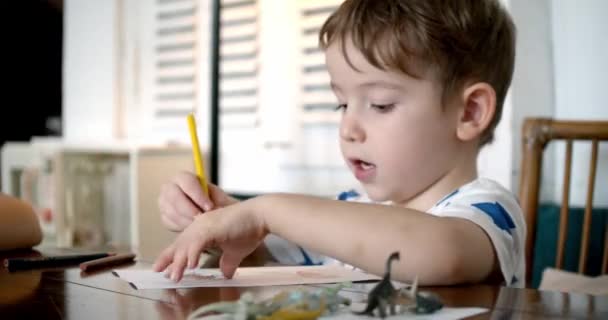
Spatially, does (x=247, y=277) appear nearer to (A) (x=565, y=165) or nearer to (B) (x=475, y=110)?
(B) (x=475, y=110)

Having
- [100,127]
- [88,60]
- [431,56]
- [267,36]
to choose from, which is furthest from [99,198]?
[431,56]

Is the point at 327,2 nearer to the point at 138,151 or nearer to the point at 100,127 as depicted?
the point at 138,151

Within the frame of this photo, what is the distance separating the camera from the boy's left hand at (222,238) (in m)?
0.60

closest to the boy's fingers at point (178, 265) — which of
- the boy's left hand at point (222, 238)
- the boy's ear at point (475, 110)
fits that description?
the boy's left hand at point (222, 238)

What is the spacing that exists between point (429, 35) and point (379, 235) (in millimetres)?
284

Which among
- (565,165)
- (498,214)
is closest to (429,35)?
(498,214)

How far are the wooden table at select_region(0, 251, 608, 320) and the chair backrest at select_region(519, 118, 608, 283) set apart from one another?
84 centimetres

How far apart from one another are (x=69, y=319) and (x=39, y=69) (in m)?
3.42

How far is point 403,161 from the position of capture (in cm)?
80

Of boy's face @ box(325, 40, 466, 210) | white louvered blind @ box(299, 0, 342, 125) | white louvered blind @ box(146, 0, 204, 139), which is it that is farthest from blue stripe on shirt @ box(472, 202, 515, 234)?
white louvered blind @ box(146, 0, 204, 139)

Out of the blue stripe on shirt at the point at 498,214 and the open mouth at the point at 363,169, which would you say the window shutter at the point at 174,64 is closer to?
the open mouth at the point at 363,169

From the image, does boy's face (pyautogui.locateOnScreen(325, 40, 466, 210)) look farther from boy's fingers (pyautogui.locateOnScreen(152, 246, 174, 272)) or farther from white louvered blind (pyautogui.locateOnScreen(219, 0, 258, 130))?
white louvered blind (pyautogui.locateOnScreen(219, 0, 258, 130))

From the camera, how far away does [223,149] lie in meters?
2.81

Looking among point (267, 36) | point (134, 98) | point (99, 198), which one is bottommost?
point (99, 198)
